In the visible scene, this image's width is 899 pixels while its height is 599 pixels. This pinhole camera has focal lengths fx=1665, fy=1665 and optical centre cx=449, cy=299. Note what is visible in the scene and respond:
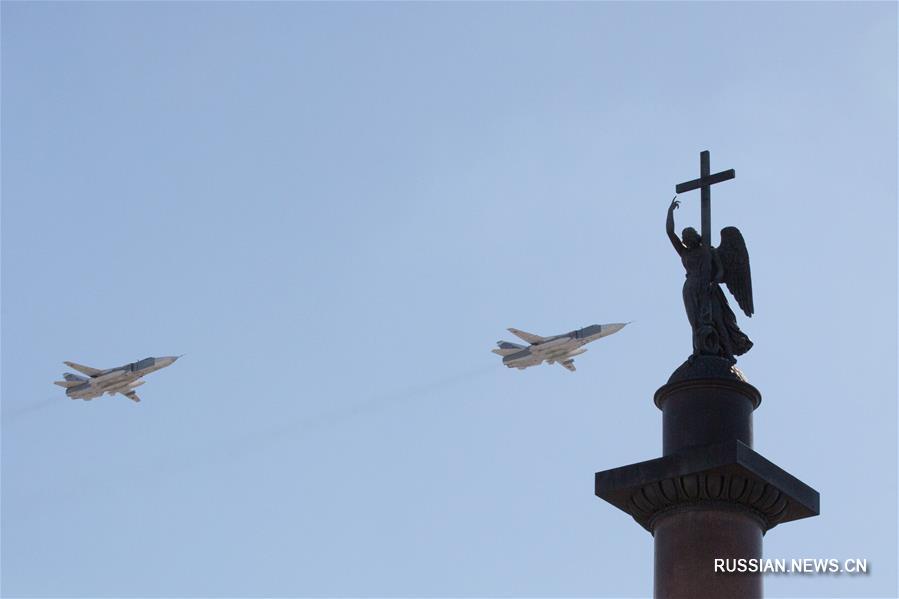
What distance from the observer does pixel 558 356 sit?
90375 millimetres

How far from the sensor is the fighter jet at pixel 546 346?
88375 millimetres

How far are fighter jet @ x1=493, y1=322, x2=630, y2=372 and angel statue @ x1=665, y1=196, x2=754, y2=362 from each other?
203ft

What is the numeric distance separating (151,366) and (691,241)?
68466mm

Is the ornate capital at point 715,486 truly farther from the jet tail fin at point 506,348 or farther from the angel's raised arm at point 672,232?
the jet tail fin at point 506,348

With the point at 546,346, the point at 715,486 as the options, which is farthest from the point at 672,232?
the point at 546,346

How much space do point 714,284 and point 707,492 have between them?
156 inches

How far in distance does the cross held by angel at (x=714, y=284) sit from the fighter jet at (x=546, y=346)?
61.6 metres

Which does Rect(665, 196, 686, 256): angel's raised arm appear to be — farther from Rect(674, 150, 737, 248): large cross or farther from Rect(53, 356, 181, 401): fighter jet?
Rect(53, 356, 181, 401): fighter jet

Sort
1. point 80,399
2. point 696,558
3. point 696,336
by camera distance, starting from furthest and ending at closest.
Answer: point 80,399, point 696,336, point 696,558

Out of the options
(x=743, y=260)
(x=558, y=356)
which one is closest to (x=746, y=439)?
(x=743, y=260)

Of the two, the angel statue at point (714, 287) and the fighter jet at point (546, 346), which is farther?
the fighter jet at point (546, 346)

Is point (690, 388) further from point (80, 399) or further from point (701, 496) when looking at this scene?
point (80, 399)

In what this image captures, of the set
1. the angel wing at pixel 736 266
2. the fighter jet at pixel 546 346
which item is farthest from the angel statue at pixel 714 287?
the fighter jet at pixel 546 346

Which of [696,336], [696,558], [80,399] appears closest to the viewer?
[696,558]
